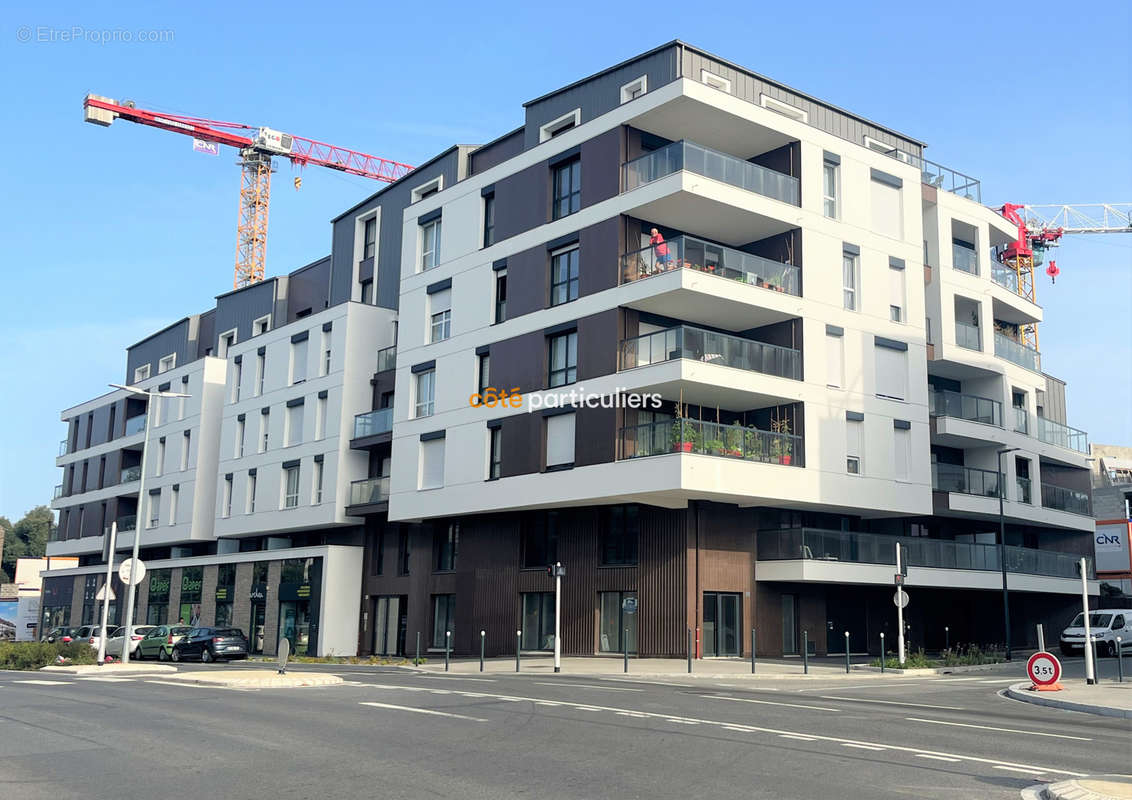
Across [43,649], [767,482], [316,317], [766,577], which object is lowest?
[43,649]

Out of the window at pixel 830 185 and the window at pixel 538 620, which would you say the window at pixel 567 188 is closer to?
the window at pixel 830 185

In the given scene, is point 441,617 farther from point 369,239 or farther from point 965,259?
point 965,259

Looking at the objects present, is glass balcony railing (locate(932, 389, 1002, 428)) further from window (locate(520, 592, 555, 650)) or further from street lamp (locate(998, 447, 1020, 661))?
window (locate(520, 592, 555, 650))

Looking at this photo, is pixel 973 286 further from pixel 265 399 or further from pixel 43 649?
pixel 43 649

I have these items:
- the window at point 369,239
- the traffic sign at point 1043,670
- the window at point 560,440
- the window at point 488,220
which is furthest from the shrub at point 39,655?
the traffic sign at point 1043,670

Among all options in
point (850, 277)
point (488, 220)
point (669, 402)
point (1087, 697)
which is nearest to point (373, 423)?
point (488, 220)

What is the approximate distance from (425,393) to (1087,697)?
28.1m

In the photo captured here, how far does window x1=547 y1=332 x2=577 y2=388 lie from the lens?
37.1 metres

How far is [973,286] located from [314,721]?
36.6 meters

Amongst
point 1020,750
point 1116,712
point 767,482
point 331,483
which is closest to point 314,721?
point 1020,750

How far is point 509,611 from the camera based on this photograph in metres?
39.3

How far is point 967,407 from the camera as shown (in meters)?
43.0

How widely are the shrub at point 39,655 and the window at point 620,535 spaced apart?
17102 mm

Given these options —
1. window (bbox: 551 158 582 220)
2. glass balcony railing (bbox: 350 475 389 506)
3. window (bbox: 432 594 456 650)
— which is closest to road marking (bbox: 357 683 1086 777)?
window (bbox: 551 158 582 220)
